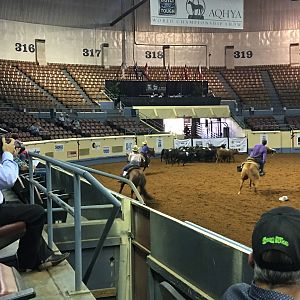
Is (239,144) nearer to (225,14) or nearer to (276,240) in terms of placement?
(225,14)

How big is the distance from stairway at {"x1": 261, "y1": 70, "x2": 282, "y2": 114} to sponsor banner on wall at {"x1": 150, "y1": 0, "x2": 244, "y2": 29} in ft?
32.3

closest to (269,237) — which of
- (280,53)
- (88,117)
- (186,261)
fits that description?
(186,261)

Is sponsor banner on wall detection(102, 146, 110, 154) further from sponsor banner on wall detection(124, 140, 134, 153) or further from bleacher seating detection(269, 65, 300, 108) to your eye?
bleacher seating detection(269, 65, 300, 108)

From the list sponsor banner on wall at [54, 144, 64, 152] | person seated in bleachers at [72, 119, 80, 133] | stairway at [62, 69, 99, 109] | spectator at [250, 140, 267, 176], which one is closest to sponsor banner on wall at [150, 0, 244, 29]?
person seated in bleachers at [72, 119, 80, 133]

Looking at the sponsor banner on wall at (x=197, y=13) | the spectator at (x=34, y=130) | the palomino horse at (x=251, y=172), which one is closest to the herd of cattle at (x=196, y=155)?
the spectator at (x=34, y=130)

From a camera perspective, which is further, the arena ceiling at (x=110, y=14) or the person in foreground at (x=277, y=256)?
the arena ceiling at (x=110, y=14)

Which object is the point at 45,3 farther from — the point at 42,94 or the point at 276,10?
the point at 276,10

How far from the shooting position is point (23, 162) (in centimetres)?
935

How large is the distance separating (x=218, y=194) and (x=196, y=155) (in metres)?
12.0

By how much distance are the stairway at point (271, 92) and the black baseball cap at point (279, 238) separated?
122 feet

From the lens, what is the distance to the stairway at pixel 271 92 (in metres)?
38.9

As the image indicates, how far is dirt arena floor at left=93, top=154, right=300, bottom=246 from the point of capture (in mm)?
10961

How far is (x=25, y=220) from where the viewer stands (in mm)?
4414

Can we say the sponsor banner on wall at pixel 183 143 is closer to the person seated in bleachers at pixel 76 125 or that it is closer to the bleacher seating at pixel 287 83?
the person seated in bleachers at pixel 76 125
